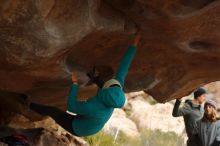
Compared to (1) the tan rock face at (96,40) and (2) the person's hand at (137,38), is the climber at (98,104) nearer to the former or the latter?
(2) the person's hand at (137,38)

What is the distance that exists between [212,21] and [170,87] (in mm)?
2464

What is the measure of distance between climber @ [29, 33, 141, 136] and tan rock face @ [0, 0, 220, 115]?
36 cm

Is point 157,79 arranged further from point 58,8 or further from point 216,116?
point 58,8

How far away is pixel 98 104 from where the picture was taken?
5.08m

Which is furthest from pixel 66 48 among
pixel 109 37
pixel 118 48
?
pixel 118 48

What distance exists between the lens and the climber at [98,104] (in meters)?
4.96

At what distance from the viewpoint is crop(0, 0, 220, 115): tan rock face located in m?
4.44

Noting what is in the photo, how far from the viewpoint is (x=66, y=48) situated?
4.81 meters

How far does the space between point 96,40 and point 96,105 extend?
915 mm

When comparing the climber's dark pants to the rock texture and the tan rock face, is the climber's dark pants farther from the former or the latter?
the rock texture

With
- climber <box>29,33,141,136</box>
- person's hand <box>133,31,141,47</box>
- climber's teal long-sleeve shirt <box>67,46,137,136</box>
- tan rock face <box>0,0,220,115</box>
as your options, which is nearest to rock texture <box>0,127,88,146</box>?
tan rock face <box>0,0,220,115</box>

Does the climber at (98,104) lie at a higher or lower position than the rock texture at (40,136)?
higher

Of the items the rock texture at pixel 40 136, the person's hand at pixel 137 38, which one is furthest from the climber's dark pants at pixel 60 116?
the person's hand at pixel 137 38

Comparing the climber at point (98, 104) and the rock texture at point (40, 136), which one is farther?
the rock texture at point (40, 136)
